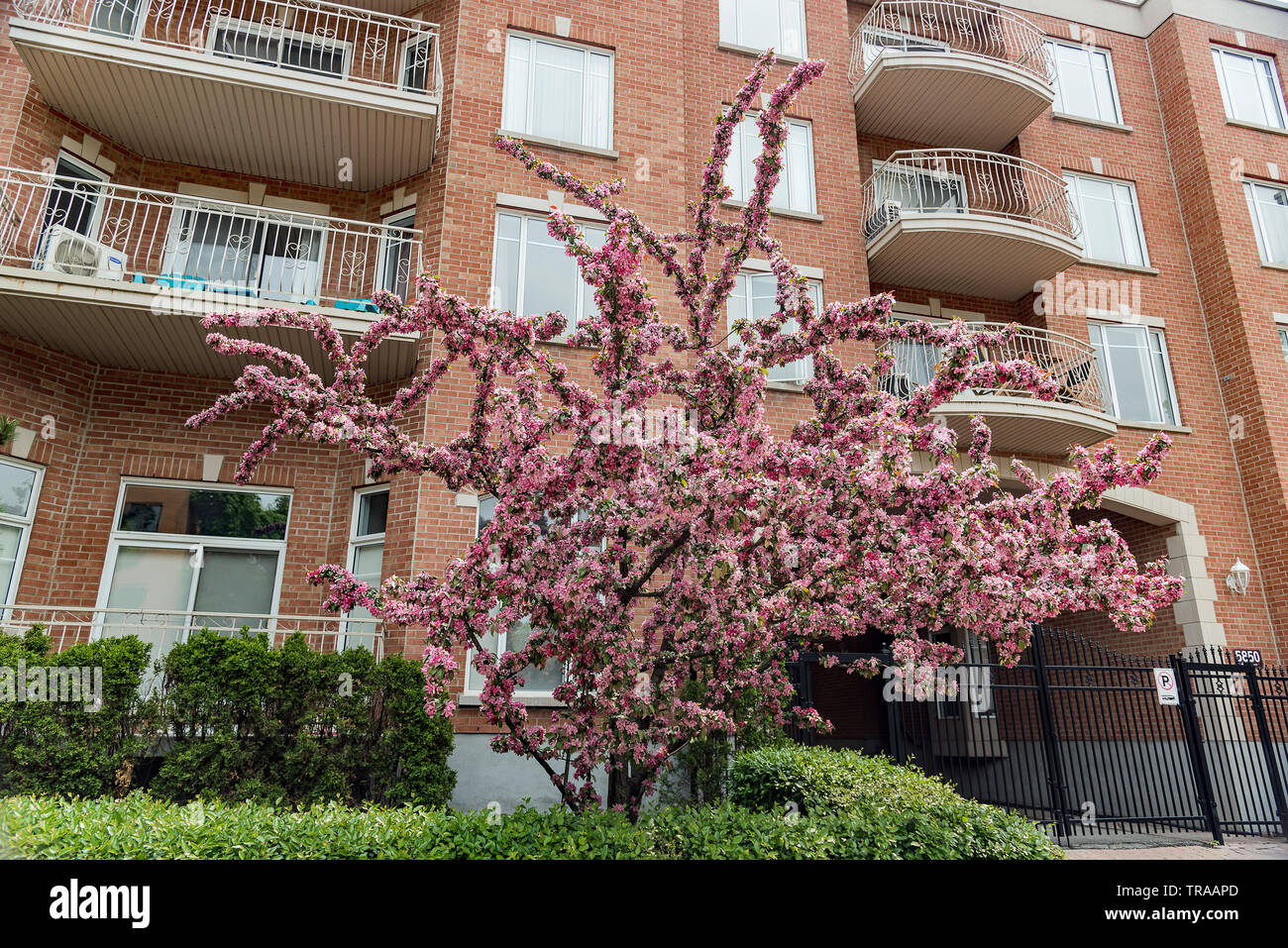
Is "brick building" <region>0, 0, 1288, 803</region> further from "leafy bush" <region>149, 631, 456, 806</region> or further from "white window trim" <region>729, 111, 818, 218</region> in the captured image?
"leafy bush" <region>149, 631, 456, 806</region>

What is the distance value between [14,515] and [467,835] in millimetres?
7952

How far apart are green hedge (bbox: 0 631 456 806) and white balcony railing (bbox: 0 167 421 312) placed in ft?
14.7

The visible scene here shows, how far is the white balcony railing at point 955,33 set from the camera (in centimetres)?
1530

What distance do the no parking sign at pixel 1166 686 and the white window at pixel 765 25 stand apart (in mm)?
11901

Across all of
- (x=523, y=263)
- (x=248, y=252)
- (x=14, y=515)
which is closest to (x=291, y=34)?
(x=248, y=252)

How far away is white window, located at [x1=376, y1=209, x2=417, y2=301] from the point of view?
35.9 ft

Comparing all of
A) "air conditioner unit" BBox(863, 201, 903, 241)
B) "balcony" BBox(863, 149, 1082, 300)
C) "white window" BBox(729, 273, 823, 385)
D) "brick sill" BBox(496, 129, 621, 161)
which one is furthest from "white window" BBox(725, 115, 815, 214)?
"brick sill" BBox(496, 129, 621, 161)

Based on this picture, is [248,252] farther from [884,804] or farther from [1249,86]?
[1249,86]

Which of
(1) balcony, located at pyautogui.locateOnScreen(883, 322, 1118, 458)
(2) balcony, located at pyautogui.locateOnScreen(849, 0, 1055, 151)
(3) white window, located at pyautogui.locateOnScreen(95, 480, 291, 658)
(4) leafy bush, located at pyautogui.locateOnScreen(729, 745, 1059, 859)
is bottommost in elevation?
(4) leafy bush, located at pyautogui.locateOnScreen(729, 745, 1059, 859)

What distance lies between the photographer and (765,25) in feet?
47.8

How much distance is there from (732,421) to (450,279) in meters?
6.23

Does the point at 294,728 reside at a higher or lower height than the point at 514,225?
lower
